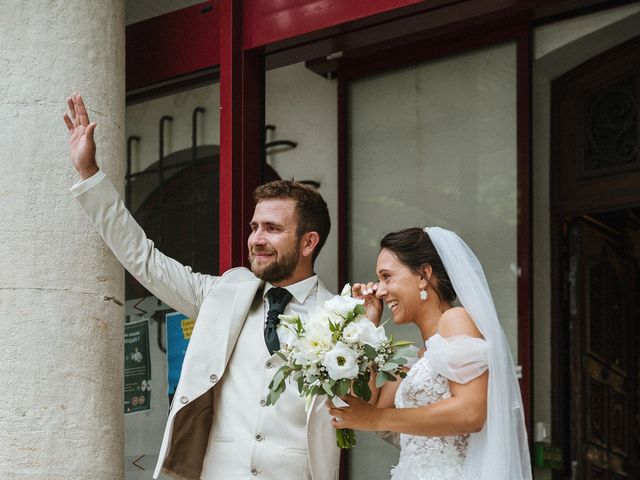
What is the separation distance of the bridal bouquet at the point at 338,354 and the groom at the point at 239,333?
471mm

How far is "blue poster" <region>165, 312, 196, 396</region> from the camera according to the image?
232 inches

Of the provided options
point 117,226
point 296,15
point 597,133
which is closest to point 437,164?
point 597,133

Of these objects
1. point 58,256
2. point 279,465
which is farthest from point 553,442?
point 58,256

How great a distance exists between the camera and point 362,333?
11.2 ft

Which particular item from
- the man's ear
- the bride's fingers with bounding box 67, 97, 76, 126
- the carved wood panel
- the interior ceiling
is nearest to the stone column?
the bride's fingers with bounding box 67, 97, 76, 126

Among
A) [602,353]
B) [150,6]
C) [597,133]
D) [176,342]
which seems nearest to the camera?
[597,133]

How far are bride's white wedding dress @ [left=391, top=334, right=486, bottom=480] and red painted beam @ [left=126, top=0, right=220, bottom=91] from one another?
7.10 feet

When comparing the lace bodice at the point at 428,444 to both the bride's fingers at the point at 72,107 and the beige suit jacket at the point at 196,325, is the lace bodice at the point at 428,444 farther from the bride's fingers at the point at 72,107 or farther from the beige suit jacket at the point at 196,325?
the bride's fingers at the point at 72,107

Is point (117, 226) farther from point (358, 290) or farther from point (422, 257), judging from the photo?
point (422, 257)

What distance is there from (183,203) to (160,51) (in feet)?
3.59

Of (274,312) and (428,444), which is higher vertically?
(274,312)

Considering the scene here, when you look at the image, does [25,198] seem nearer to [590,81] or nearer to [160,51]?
[160,51]

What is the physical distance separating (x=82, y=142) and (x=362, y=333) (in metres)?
1.40

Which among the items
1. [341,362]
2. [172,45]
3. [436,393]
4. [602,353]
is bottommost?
[602,353]
